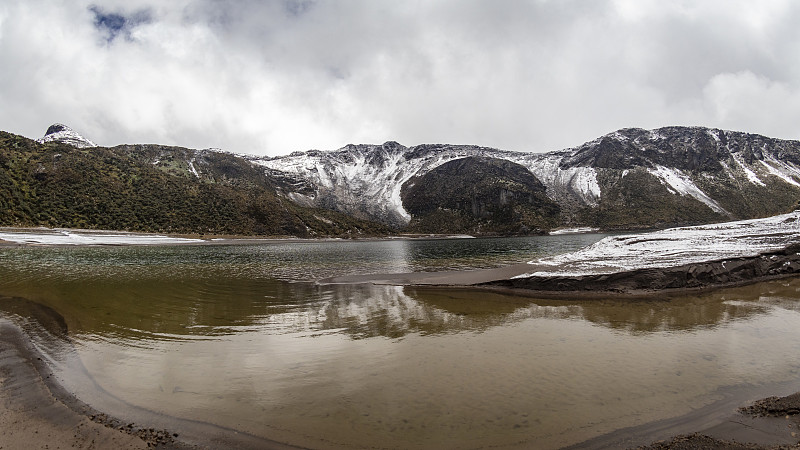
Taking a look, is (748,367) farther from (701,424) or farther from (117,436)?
(117,436)

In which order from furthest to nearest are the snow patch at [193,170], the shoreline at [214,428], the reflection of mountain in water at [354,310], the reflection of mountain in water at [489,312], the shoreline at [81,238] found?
the snow patch at [193,170]
the shoreline at [81,238]
the reflection of mountain in water at [489,312]
the reflection of mountain in water at [354,310]
the shoreline at [214,428]

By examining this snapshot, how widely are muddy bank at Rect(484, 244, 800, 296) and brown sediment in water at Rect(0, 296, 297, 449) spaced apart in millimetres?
19078

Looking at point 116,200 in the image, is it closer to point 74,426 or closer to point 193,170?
point 193,170

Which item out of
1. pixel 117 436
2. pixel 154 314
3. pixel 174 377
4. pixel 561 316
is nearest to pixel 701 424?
pixel 561 316

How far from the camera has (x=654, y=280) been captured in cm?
2088

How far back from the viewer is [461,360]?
10.4 metres

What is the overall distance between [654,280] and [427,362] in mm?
17889

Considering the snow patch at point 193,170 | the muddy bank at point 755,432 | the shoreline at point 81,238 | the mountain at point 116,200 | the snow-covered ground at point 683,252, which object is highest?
the snow patch at point 193,170

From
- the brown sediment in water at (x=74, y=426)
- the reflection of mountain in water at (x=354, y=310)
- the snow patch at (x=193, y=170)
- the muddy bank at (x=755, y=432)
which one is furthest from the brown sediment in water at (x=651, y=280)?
the snow patch at (x=193, y=170)

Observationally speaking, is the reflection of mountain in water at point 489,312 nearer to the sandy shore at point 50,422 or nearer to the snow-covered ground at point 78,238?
the sandy shore at point 50,422

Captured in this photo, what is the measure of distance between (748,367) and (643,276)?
1264 cm

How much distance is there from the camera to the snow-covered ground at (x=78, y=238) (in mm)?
64750

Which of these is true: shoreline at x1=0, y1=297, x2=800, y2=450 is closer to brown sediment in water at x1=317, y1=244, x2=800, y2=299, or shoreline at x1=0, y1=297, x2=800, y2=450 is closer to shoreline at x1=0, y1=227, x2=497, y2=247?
brown sediment in water at x1=317, y1=244, x2=800, y2=299

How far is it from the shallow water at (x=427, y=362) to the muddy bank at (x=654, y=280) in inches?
66.2
